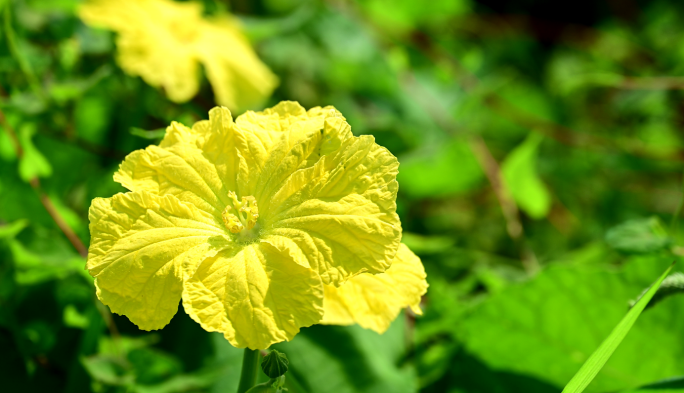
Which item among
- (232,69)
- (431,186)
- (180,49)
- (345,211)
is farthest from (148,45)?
(431,186)

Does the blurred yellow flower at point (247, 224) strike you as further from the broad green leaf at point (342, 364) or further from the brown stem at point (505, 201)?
the brown stem at point (505, 201)

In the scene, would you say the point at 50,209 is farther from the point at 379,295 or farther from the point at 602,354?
the point at 602,354

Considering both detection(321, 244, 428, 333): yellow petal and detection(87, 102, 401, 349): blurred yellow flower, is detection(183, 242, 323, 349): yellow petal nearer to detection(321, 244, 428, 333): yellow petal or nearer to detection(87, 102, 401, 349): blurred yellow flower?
detection(87, 102, 401, 349): blurred yellow flower

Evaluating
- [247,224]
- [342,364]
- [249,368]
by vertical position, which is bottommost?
[342,364]

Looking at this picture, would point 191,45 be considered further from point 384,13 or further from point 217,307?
point 384,13

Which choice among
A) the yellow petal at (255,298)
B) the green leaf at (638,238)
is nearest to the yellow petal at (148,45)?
the yellow petal at (255,298)
